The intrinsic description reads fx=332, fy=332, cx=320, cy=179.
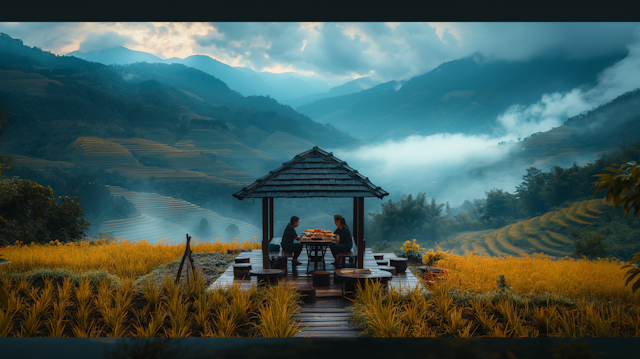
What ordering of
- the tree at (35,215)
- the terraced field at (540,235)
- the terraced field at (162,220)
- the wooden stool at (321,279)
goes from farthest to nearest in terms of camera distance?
the terraced field at (162,220) → the terraced field at (540,235) → the tree at (35,215) → the wooden stool at (321,279)

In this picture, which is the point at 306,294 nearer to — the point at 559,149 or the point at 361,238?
the point at 361,238

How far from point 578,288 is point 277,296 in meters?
6.99

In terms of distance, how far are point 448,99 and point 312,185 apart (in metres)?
69.6

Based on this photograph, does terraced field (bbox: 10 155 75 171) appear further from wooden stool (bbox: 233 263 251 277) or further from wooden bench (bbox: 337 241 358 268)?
wooden bench (bbox: 337 241 358 268)

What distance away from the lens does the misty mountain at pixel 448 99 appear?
6025 cm

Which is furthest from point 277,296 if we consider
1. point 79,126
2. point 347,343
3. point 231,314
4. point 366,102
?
point 366,102

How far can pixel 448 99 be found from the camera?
229 feet

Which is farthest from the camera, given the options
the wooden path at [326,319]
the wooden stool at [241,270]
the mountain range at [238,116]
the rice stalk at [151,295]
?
the mountain range at [238,116]

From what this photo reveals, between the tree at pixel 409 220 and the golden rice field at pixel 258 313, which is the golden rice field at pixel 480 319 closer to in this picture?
the golden rice field at pixel 258 313

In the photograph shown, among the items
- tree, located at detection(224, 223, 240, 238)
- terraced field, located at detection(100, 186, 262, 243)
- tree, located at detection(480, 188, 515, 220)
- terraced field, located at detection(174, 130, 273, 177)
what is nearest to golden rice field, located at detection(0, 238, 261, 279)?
terraced field, located at detection(100, 186, 262, 243)

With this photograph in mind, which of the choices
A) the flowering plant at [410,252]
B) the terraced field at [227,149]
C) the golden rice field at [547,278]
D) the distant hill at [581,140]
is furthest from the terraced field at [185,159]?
the golden rice field at [547,278]

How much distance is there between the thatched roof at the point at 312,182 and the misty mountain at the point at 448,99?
5549 centimetres

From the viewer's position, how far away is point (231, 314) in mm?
5215

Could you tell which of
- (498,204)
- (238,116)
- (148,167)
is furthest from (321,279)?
(238,116)
